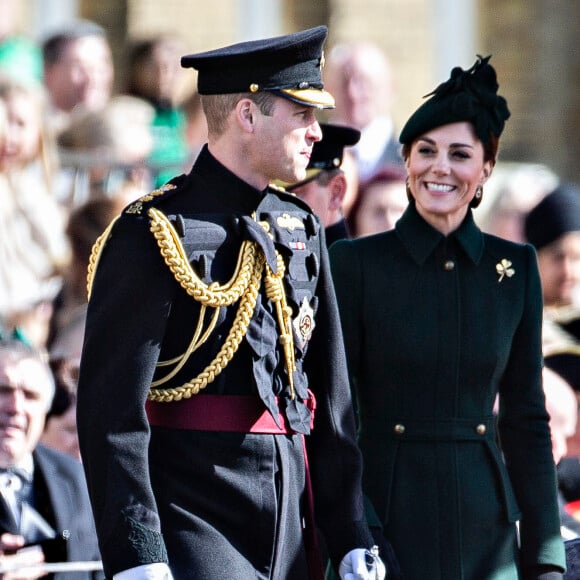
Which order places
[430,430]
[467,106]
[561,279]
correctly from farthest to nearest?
[561,279]
[467,106]
[430,430]

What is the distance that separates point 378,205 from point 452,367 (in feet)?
7.43

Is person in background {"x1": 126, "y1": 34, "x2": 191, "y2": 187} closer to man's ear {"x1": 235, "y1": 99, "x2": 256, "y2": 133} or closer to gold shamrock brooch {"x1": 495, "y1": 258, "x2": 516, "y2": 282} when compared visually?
gold shamrock brooch {"x1": 495, "y1": 258, "x2": 516, "y2": 282}

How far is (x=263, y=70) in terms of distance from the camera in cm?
444

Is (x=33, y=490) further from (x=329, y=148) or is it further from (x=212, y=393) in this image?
(x=212, y=393)

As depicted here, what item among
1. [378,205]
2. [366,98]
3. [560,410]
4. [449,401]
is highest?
[366,98]

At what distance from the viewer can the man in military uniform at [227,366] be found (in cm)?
419

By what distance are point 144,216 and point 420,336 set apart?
3.47ft

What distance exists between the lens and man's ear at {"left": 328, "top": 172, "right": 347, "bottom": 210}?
19.8ft

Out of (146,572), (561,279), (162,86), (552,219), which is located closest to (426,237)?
(146,572)

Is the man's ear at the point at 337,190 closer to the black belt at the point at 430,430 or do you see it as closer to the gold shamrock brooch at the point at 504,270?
the gold shamrock brooch at the point at 504,270

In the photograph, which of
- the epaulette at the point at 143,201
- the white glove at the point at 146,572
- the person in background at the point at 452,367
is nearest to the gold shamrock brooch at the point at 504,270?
the person in background at the point at 452,367

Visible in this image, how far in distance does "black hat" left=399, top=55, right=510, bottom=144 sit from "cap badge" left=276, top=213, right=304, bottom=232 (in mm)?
726

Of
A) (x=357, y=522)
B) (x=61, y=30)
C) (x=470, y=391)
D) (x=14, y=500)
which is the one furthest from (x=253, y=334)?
(x=61, y=30)

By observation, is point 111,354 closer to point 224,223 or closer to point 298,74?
point 224,223
